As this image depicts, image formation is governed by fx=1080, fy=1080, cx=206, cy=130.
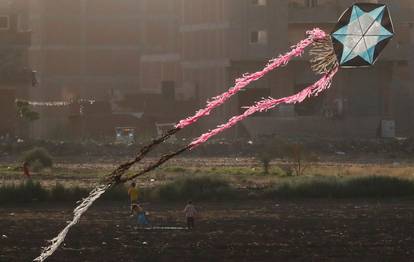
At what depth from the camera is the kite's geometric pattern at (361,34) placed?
1307cm

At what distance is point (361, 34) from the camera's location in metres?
13.3

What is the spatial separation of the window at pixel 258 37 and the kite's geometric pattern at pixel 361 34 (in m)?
53.1

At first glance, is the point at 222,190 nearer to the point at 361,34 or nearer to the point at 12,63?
the point at 361,34

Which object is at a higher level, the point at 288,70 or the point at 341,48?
the point at 341,48

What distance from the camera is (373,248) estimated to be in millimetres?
25797

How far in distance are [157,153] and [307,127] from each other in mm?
11107

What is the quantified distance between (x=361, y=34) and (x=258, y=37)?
176 feet

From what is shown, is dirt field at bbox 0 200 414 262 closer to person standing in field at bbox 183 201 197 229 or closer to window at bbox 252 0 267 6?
person standing in field at bbox 183 201 197 229

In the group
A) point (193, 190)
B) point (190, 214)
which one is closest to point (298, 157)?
point (193, 190)

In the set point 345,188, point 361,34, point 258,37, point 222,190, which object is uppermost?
point 361,34

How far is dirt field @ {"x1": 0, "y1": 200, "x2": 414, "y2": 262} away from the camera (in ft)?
80.7

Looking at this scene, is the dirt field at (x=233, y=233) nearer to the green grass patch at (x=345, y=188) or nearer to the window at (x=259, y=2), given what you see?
the green grass patch at (x=345, y=188)

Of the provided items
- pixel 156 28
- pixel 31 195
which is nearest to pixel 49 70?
pixel 156 28

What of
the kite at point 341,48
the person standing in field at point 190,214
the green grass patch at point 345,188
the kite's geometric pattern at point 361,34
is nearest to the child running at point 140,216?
the person standing in field at point 190,214
